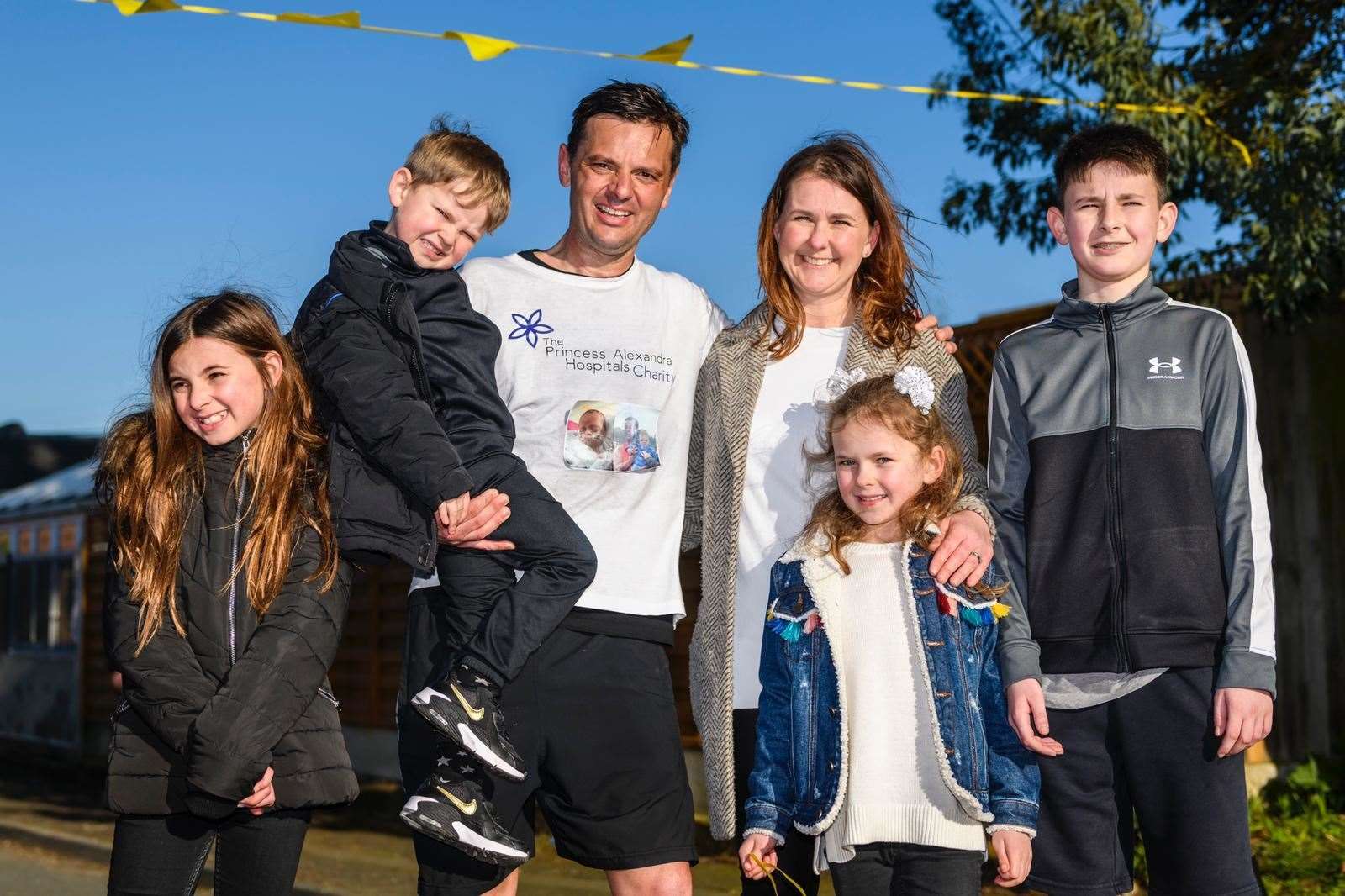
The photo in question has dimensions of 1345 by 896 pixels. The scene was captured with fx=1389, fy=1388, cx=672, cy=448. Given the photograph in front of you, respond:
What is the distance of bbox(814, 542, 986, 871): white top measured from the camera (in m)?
2.99

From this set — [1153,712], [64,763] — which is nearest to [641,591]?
[1153,712]

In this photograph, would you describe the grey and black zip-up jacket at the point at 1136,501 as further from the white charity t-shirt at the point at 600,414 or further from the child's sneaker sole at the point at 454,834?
the child's sneaker sole at the point at 454,834

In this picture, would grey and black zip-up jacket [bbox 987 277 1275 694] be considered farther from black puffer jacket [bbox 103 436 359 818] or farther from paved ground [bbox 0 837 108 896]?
paved ground [bbox 0 837 108 896]

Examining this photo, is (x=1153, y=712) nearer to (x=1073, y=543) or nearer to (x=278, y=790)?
(x=1073, y=543)

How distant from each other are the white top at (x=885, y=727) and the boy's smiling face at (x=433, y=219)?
1333mm

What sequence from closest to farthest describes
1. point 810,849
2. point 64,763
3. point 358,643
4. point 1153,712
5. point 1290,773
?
point 1153,712, point 810,849, point 1290,773, point 358,643, point 64,763

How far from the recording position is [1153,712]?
3.02 m

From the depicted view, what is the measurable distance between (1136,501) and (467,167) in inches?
74.6

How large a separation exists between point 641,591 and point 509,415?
1.76 ft

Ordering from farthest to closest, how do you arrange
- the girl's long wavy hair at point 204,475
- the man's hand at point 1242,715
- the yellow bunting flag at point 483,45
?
the yellow bunting flag at point 483,45, the girl's long wavy hair at point 204,475, the man's hand at point 1242,715

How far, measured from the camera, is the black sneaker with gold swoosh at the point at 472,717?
119 inches

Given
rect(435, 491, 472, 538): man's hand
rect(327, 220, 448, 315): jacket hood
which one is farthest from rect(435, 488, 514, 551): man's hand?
rect(327, 220, 448, 315): jacket hood

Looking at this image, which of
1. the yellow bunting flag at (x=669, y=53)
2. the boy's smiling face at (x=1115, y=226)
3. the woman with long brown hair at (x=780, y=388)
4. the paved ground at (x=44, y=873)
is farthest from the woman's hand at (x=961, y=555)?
the paved ground at (x=44, y=873)

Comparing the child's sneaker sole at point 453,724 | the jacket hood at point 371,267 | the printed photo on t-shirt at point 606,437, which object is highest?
the jacket hood at point 371,267
